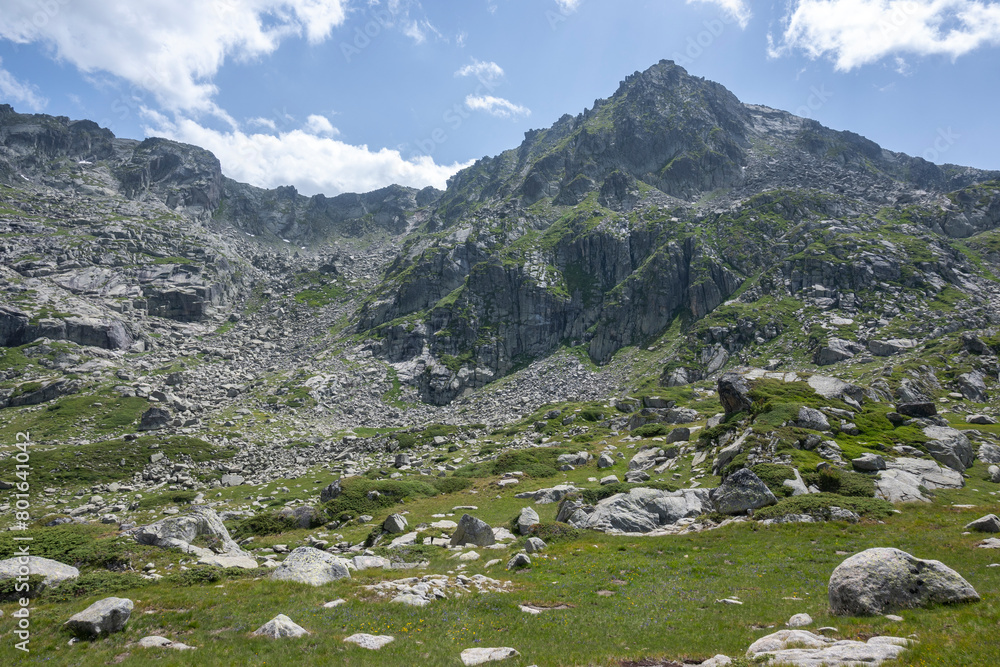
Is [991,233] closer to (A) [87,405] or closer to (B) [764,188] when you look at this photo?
(B) [764,188]

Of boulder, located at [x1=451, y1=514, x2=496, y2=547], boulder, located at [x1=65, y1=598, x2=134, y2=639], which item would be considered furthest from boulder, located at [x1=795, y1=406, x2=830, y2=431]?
boulder, located at [x1=65, y1=598, x2=134, y2=639]

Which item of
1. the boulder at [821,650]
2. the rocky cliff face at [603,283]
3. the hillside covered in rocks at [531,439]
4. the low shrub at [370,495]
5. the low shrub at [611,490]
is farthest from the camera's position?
the rocky cliff face at [603,283]

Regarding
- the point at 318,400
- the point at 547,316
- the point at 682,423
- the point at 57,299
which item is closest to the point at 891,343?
the point at 682,423

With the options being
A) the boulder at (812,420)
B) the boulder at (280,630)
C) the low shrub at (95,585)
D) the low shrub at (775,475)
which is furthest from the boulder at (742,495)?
the low shrub at (95,585)

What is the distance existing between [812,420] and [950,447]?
10.5 meters

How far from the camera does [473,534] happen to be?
30.5m

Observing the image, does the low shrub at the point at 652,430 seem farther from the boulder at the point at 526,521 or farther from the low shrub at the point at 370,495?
the boulder at the point at 526,521

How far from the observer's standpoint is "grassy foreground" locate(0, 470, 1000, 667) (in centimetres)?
1338

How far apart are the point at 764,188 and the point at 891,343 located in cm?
12048

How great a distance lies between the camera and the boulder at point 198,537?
1042 inches

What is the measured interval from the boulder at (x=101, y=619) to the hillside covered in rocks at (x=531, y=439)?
0.13 meters

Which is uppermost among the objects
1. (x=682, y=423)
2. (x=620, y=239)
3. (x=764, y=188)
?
(x=764, y=188)

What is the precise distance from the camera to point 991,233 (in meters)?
153

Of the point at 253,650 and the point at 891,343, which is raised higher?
the point at 891,343
